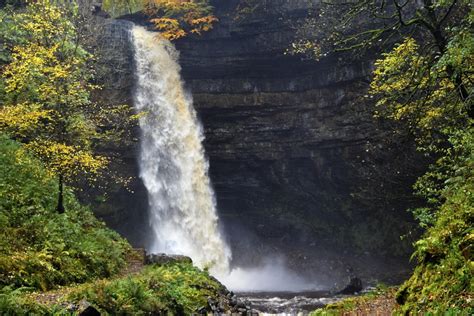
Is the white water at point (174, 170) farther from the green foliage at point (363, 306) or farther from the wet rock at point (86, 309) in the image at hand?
the wet rock at point (86, 309)

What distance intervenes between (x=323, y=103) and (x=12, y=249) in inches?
910

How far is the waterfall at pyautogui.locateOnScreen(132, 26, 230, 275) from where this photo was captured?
2877 cm

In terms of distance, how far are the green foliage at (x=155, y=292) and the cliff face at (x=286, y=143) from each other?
15.0m

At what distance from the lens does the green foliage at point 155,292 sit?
966 centimetres

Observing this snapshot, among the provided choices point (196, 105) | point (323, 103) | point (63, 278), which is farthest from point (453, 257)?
point (196, 105)

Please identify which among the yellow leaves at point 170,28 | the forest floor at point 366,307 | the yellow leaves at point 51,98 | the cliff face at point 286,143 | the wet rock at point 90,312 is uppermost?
the yellow leaves at point 170,28

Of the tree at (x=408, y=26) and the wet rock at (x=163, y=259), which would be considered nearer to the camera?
the tree at (x=408, y=26)

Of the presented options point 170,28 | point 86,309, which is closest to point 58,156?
point 86,309

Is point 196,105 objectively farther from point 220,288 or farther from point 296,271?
point 220,288

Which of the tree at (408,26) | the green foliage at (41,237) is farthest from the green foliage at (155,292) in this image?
the tree at (408,26)

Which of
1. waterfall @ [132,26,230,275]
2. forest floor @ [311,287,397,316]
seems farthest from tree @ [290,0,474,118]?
waterfall @ [132,26,230,275]

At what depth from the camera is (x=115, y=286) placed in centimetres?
1049

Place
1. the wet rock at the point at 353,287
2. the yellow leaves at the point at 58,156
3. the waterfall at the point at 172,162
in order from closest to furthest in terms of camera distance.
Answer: the yellow leaves at the point at 58,156 → the wet rock at the point at 353,287 → the waterfall at the point at 172,162

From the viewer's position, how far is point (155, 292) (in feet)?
39.2
